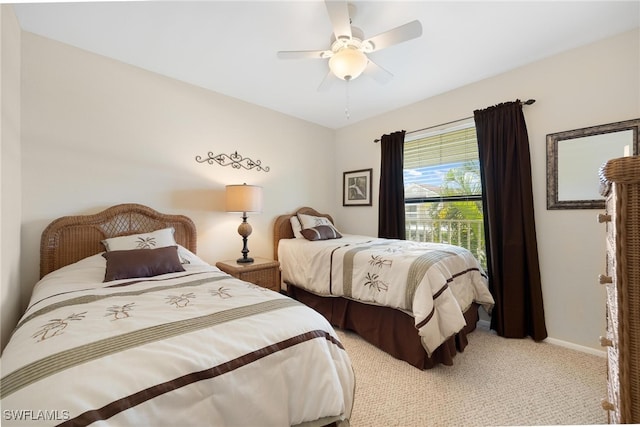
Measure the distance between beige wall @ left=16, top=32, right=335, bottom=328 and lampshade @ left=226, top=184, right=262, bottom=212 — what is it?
0.30 metres

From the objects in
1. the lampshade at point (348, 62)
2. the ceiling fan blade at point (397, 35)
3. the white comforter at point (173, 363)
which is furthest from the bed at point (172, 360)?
the ceiling fan blade at point (397, 35)

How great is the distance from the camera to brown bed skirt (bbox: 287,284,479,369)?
185 cm

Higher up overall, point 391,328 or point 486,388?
point 391,328

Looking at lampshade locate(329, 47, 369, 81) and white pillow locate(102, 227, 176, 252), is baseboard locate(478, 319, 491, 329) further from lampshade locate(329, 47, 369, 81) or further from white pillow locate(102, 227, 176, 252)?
white pillow locate(102, 227, 176, 252)

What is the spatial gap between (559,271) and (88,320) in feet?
10.5

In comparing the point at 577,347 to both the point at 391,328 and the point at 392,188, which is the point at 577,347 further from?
the point at 392,188

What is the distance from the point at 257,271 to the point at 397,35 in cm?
224

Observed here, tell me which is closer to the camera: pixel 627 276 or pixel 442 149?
pixel 627 276

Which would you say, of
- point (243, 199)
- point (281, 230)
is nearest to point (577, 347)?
point (281, 230)

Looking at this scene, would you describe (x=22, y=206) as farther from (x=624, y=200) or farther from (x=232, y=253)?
→ (x=624, y=200)

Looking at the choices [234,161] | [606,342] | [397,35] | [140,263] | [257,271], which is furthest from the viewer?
[234,161]

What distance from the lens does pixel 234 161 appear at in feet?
9.65

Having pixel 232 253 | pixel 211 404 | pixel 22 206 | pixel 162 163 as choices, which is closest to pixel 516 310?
pixel 211 404

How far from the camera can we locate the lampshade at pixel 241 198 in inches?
102
